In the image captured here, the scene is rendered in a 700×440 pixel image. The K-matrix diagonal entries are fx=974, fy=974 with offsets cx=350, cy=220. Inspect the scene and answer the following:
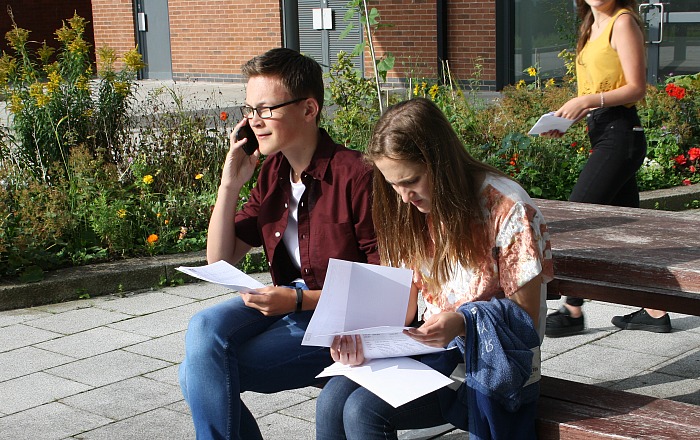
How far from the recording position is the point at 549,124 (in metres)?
3.92

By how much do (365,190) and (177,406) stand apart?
4.83 ft

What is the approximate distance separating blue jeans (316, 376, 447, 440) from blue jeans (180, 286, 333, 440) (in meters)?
0.29

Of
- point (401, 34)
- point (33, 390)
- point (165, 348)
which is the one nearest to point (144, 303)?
point (165, 348)

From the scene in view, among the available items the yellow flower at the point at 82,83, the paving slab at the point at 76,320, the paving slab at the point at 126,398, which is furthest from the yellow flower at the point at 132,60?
the paving slab at the point at 126,398

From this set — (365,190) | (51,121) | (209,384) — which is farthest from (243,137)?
(51,121)

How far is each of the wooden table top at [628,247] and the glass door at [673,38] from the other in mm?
10163

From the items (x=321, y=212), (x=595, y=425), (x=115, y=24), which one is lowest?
(x=595, y=425)

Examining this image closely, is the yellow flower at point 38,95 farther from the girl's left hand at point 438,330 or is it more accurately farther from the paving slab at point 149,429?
the girl's left hand at point 438,330

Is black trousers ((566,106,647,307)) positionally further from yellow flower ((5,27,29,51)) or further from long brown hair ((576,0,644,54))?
yellow flower ((5,27,29,51))

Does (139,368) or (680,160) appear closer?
(139,368)

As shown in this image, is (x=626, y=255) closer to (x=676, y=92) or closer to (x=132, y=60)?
(x=132, y=60)

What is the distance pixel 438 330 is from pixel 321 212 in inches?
29.3

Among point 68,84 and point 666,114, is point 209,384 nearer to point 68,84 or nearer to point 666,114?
point 68,84

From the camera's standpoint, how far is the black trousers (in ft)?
14.1
